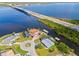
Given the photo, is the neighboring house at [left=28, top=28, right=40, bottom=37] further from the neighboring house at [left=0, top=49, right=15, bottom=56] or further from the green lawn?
the neighboring house at [left=0, top=49, right=15, bottom=56]

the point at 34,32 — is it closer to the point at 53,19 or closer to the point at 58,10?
the point at 53,19

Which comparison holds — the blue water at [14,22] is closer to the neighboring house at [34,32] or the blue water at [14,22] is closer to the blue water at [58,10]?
the neighboring house at [34,32]

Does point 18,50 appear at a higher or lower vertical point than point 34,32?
lower

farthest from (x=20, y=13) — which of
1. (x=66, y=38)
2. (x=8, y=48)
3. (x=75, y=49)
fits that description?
(x=75, y=49)

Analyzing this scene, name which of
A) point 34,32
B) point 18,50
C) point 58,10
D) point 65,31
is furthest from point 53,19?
point 18,50

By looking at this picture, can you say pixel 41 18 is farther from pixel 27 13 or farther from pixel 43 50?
pixel 43 50

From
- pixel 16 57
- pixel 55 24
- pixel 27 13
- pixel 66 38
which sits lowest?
pixel 16 57

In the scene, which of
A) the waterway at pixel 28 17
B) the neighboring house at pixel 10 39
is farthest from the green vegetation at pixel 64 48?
the neighboring house at pixel 10 39
